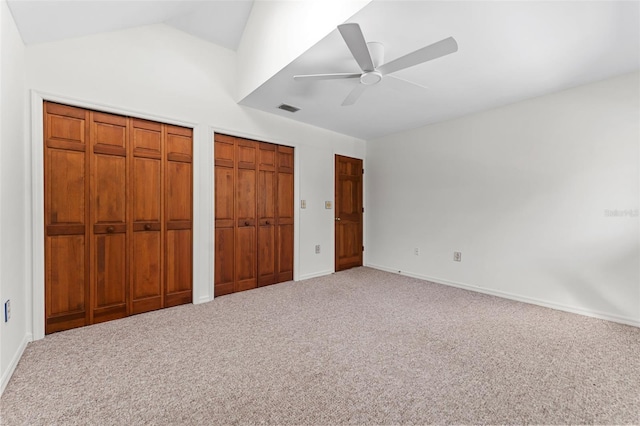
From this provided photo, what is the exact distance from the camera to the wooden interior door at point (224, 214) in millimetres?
3348

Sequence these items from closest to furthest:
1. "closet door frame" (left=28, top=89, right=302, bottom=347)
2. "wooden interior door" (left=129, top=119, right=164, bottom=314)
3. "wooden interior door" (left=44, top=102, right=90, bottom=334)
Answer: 1. "closet door frame" (left=28, top=89, right=302, bottom=347)
2. "wooden interior door" (left=44, top=102, right=90, bottom=334)
3. "wooden interior door" (left=129, top=119, right=164, bottom=314)

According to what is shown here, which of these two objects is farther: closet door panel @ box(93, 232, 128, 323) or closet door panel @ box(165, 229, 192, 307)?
closet door panel @ box(165, 229, 192, 307)

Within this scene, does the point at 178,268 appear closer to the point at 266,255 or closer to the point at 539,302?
the point at 266,255

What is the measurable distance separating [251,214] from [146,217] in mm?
1201

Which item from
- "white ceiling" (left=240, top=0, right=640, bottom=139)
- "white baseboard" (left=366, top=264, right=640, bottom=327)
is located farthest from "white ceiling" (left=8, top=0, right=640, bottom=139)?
"white baseboard" (left=366, top=264, right=640, bottom=327)

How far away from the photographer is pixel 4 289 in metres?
1.75

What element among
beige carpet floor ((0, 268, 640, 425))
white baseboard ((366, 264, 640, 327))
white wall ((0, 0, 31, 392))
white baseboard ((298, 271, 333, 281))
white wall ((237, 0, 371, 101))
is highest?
white wall ((237, 0, 371, 101))

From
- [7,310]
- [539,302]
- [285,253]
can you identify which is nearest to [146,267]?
[7,310]

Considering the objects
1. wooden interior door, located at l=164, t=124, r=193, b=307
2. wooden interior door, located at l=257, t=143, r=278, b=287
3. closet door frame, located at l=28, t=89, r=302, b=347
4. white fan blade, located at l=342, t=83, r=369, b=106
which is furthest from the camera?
wooden interior door, located at l=257, t=143, r=278, b=287

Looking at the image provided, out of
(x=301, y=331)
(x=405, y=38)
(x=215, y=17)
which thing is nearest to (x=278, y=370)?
(x=301, y=331)

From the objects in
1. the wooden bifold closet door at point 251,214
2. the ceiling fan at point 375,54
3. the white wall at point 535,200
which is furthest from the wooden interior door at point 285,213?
the white wall at point 535,200

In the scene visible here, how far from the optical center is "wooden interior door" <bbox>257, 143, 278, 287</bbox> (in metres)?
3.75

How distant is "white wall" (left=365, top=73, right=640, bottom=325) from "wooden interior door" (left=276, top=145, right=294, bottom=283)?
5.85 ft

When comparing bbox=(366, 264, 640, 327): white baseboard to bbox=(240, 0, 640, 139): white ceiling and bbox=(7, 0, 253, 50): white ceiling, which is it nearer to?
bbox=(240, 0, 640, 139): white ceiling
